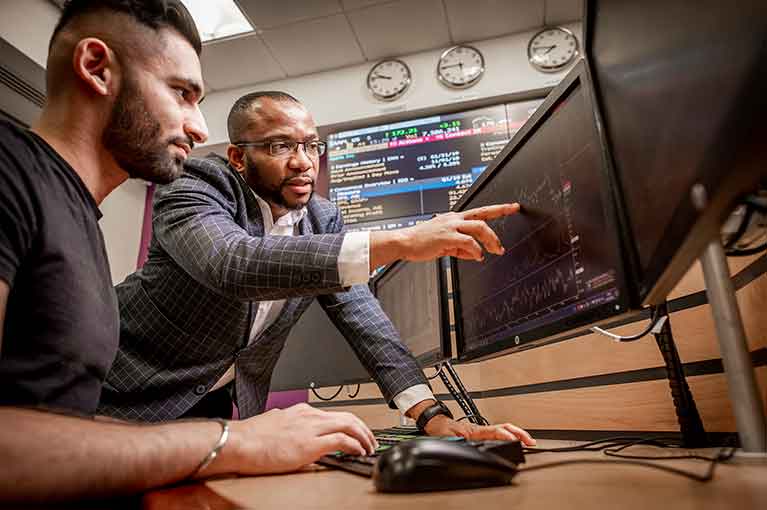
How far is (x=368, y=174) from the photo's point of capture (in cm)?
327

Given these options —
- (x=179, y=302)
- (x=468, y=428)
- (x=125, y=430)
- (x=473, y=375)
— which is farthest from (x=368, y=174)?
(x=125, y=430)

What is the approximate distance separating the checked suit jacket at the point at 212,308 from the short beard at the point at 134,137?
0.31ft

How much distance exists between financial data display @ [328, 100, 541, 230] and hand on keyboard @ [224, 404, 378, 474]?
235 centimetres

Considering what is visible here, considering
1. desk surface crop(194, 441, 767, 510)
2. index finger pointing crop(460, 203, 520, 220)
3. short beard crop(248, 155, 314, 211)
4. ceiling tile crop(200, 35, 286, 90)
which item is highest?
ceiling tile crop(200, 35, 286, 90)

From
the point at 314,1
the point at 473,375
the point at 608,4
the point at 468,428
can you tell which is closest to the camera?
the point at 608,4

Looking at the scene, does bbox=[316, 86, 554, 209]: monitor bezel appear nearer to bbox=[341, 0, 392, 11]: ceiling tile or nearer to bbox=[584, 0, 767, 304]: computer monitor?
bbox=[341, 0, 392, 11]: ceiling tile

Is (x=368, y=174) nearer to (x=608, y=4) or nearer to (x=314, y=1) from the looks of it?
(x=314, y=1)

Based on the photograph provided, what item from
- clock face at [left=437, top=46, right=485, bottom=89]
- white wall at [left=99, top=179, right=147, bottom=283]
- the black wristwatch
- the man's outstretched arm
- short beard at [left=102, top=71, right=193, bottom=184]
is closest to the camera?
the man's outstretched arm

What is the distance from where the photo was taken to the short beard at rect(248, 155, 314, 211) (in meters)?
1.55

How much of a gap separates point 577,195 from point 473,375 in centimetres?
119

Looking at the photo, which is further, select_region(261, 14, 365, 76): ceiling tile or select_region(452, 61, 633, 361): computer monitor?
select_region(261, 14, 365, 76): ceiling tile

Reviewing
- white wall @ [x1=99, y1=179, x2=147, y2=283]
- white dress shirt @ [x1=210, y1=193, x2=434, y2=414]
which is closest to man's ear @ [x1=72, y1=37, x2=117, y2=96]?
white dress shirt @ [x1=210, y1=193, x2=434, y2=414]

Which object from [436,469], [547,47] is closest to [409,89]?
[547,47]

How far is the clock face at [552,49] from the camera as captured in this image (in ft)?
10.2
